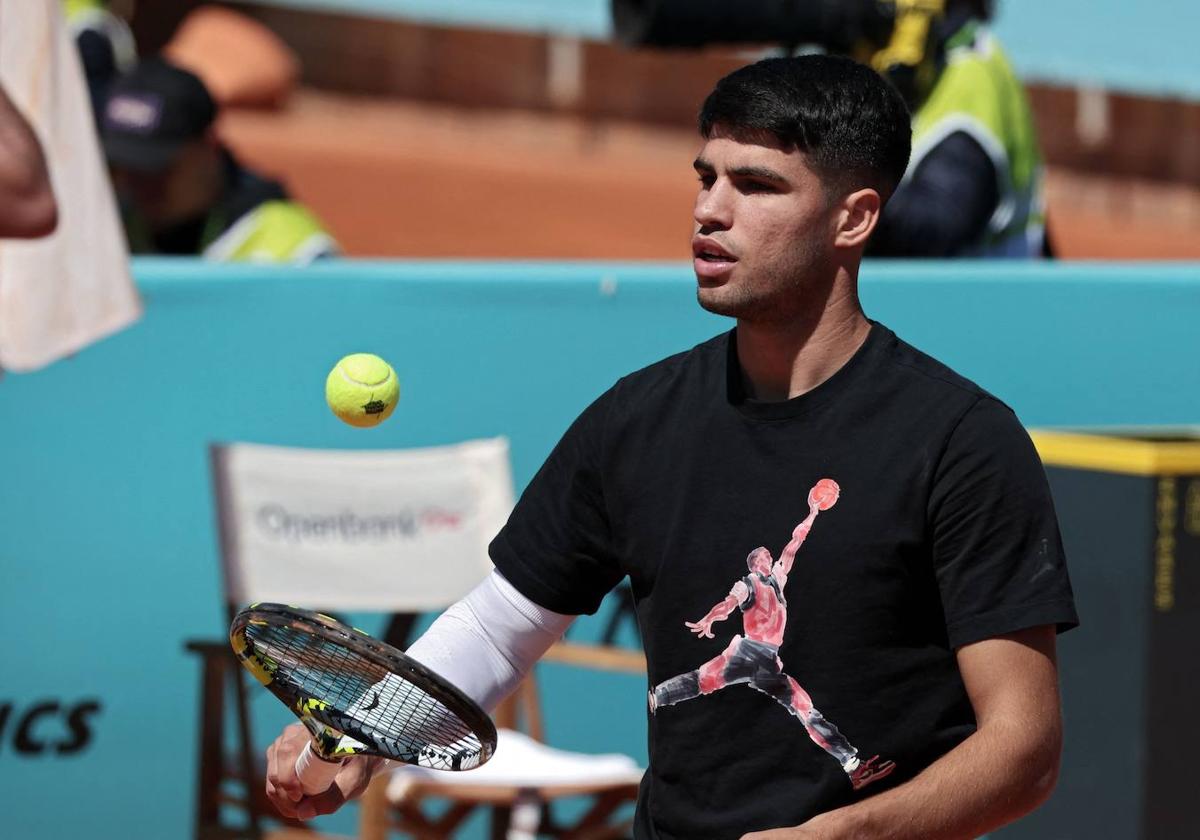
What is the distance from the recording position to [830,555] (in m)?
2.52

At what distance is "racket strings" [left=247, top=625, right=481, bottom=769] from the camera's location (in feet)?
8.66

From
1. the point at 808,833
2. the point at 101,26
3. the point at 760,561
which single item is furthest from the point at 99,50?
the point at 808,833

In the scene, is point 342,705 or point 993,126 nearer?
point 342,705

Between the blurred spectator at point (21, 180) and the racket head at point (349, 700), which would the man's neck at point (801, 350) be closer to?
the racket head at point (349, 700)

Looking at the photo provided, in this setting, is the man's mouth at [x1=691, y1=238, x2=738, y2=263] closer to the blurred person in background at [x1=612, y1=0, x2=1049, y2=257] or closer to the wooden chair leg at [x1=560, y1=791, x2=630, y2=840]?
the wooden chair leg at [x1=560, y1=791, x2=630, y2=840]

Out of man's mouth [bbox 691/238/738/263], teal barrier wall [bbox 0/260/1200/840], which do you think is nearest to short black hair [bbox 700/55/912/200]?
man's mouth [bbox 691/238/738/263]

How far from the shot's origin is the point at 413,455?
5.08 meters

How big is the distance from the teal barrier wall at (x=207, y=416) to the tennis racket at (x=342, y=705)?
2413 millimetres

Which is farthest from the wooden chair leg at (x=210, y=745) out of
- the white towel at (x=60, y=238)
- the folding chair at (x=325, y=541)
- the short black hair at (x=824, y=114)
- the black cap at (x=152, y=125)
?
the short black hair at (x=824, y=114)

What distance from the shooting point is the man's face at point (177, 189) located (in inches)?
250

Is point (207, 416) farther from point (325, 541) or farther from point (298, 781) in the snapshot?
point (298, 781)

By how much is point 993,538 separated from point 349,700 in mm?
857

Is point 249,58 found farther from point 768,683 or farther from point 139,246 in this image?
point 768,683

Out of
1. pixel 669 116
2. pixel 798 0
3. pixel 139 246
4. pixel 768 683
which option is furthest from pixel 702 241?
pixel 669 116
